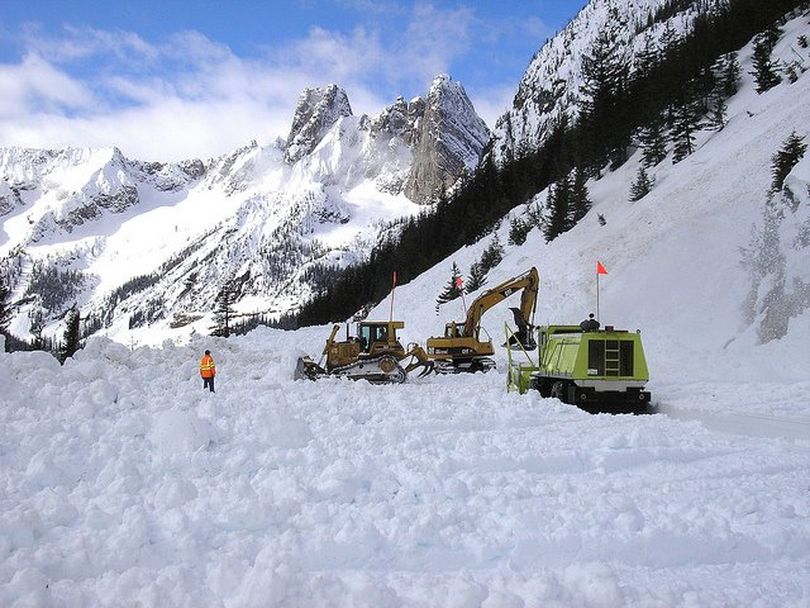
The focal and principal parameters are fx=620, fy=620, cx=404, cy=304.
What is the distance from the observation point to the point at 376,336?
2300 centimetres

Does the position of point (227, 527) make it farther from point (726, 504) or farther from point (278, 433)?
point (726, 504)

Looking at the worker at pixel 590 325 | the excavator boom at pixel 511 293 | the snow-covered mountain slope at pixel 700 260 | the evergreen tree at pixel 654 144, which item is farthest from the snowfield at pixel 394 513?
the evergreen tree at pixel 654 144

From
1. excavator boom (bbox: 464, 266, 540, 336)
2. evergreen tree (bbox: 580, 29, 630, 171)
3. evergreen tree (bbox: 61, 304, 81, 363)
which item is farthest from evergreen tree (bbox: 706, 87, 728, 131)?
evergreen tree (bbox: 61, 304, 81, 363)

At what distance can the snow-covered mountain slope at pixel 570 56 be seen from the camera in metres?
88.2

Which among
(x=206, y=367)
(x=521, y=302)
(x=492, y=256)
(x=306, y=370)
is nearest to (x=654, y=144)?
(x=492, y=256)

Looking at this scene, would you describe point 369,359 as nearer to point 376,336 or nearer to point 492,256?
point 376,336

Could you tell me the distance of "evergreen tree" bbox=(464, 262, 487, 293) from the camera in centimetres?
4090

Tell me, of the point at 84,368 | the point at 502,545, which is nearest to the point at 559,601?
the point at 502,545

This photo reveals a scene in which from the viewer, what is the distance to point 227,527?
588 cm

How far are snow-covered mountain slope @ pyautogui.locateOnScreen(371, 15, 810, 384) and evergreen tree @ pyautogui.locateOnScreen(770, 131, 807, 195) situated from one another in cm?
63

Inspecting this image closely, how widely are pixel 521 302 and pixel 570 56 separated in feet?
326

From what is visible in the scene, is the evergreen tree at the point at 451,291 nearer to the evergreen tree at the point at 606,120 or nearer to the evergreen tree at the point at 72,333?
the evergreen tree at the point at 606,120

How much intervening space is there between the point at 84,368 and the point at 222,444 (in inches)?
419

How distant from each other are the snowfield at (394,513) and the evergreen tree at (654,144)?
30370mm
